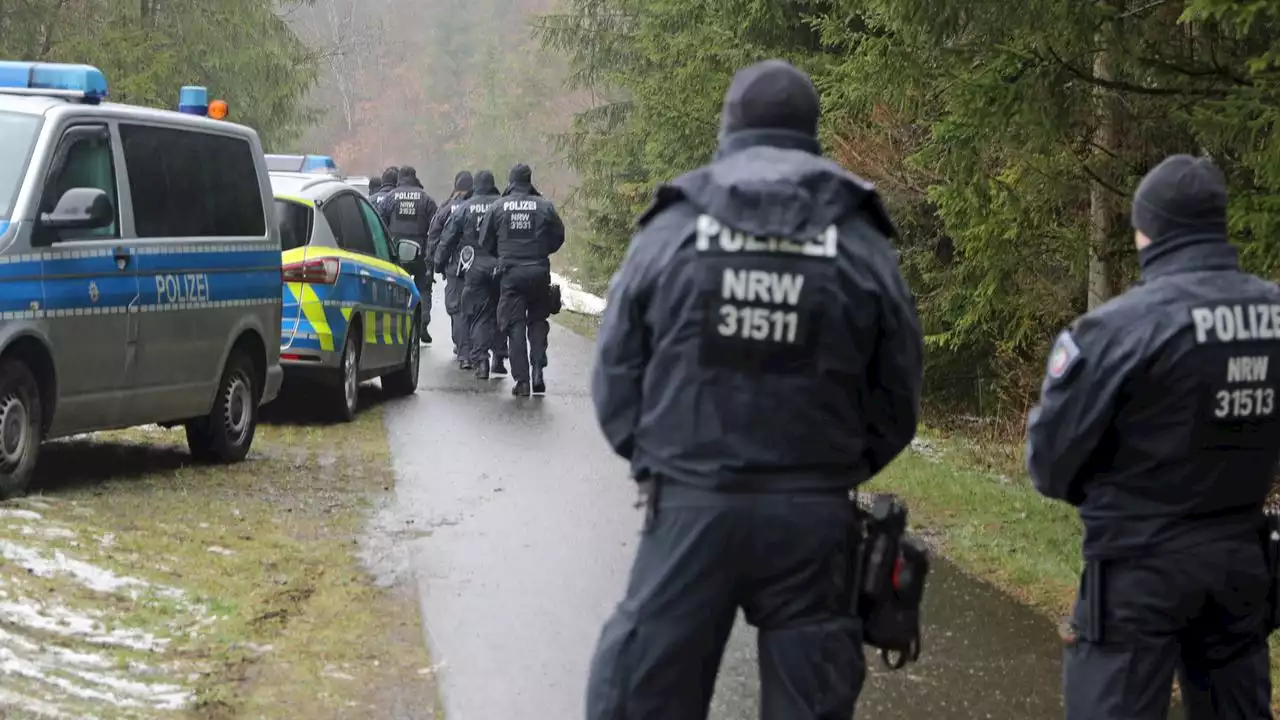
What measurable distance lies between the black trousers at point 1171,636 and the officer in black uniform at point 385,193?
56.0 ft

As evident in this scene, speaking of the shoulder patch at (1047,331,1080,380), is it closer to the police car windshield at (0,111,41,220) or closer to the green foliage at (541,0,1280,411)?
the green foliage at (541,0,1280,411)

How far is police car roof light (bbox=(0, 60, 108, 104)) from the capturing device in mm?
9742

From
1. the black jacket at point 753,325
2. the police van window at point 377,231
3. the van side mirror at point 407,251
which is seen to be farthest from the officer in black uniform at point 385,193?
the black jacket at point 753,325

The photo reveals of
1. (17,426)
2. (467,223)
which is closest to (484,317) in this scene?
(467,223)

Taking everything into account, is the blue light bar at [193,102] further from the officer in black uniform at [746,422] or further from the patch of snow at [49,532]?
the officer in black uniform at [746,422]

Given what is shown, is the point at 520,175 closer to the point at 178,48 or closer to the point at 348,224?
the point at 348,224

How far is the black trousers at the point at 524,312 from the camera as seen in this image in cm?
1620

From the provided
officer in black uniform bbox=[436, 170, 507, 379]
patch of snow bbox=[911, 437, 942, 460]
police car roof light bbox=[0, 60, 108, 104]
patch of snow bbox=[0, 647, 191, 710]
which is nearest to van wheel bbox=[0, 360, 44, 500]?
police car roof light bbox=[0, 60, 108, 104]

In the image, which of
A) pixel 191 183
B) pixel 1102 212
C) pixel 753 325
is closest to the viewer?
pixel 753 325

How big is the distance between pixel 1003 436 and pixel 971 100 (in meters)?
6.09

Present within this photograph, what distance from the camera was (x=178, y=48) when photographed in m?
29.5

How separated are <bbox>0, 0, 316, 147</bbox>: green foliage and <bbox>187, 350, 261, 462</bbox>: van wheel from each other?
53.3ft

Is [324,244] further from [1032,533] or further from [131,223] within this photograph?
[1032,533]

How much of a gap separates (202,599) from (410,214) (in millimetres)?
13857
